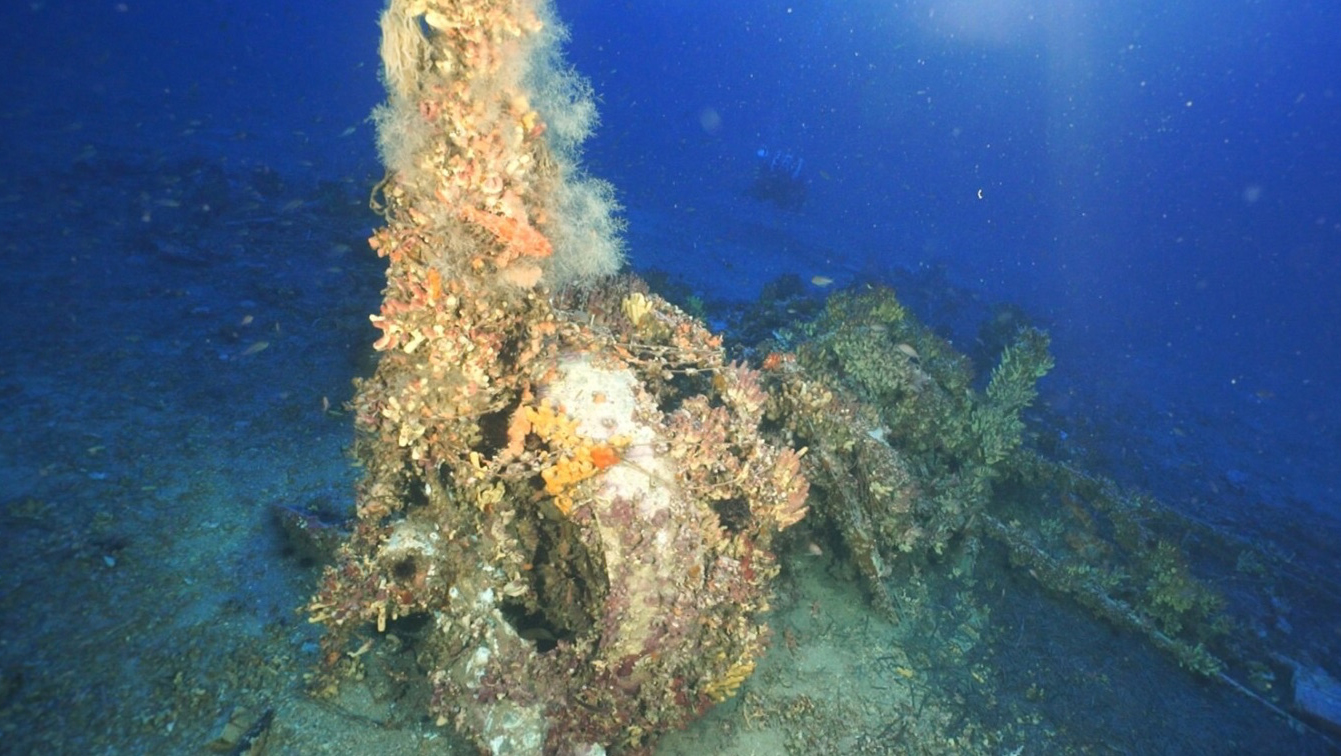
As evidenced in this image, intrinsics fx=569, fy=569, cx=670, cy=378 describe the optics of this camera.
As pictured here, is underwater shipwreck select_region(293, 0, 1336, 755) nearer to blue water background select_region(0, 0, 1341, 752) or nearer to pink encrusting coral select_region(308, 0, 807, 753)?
pink encrusting coral select_region(308, 0, 807, 753)

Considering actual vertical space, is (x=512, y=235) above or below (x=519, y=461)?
above

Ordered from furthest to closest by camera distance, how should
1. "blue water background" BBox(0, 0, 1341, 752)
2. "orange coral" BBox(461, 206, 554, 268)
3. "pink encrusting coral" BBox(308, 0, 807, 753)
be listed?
"blue water background" BBox(0, 0, 1341, 752) → "orange coral" BBox(461, 206, 554, 268) → "pink encrusting coral" BBox(308, 0, 807, 753)

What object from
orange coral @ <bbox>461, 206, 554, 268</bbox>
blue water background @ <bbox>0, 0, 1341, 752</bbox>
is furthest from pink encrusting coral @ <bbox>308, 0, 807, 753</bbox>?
blue water background @ <bbox>0, 0, 1341, 752</bbox>

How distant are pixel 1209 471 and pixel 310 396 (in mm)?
20815

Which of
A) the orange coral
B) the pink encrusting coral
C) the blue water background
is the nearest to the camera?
the pink encrusting coral

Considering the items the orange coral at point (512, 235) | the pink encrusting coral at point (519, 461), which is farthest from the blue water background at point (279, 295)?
the orange coral at point (512, 235)

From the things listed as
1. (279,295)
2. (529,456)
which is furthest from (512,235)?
(279,295)

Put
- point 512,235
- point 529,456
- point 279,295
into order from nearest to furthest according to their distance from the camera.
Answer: point 512,235 < point 529,456 < point 279,295

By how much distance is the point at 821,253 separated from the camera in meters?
31.0

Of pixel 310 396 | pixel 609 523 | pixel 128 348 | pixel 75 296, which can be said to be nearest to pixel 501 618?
pixel 609 523

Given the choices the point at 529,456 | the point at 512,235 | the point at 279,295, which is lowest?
the point at 279,295

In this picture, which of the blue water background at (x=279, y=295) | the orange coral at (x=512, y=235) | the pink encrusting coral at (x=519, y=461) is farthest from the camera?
the blue water background at (x=279, y=295)

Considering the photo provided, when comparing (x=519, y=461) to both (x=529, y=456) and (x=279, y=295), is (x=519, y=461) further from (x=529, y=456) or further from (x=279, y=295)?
(x=279, y=295)

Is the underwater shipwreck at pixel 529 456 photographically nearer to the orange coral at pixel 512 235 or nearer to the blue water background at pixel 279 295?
the orange coral at pixel 512 235
